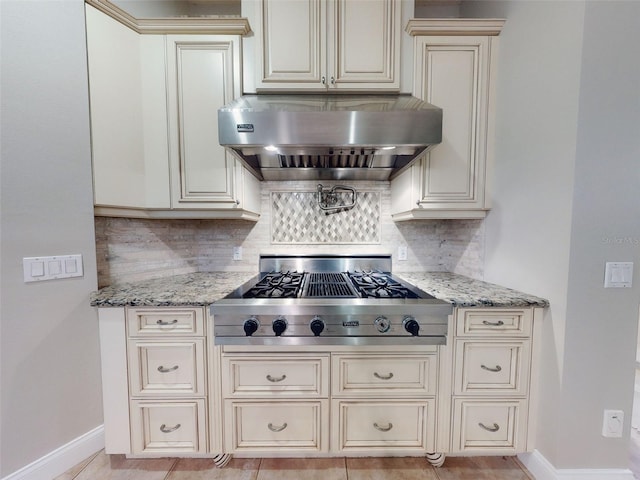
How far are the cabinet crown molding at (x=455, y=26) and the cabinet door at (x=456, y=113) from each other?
0.10 ft

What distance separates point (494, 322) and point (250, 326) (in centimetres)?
119

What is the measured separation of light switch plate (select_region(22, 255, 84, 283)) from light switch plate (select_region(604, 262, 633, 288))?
2530 mm

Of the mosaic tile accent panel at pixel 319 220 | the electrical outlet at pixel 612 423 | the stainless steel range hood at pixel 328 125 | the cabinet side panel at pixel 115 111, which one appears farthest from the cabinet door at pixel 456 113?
the cabinet side panel at pixel 115 111

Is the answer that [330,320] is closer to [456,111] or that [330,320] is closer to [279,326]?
[279,326]

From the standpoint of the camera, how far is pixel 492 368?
1.25 metres

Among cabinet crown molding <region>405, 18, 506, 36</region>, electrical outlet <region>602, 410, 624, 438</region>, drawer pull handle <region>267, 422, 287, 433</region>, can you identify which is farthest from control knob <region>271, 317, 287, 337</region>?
cabinet crown molding <region>405, 18, 506, 36</region>

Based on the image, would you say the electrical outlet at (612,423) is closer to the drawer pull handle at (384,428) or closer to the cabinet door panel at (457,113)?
the drawer pull handle at (384,428)

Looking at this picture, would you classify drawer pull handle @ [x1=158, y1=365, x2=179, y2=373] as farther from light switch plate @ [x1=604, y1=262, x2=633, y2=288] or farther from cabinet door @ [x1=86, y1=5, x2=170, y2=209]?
light switch plate @ [x1=604, y1=262, x2=633, y2=288]

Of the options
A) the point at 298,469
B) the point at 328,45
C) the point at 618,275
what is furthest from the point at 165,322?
the point at 618,275

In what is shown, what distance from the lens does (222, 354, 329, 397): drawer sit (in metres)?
1.22

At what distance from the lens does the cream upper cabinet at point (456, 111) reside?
56.4 inches

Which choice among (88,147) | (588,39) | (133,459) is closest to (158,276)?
(88,147)

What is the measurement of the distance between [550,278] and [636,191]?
1.61ft

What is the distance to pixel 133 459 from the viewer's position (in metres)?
1.32
